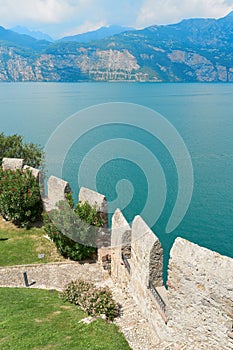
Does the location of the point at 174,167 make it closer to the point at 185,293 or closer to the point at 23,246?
the point at 23,246

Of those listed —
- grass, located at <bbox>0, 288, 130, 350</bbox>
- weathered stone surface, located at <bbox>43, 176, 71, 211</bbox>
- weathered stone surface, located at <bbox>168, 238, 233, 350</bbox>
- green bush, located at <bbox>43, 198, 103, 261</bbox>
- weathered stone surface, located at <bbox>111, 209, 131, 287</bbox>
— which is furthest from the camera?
weathered stone surface, located at <bbox>43, 176, 71, 211</bbox>

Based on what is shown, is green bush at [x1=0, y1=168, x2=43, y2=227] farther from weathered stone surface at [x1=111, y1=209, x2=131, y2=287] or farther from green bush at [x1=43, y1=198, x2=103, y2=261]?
weathered stone surface at [x1=111, y1=209, x2=131, y2=287]

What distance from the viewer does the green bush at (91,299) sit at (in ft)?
41.1

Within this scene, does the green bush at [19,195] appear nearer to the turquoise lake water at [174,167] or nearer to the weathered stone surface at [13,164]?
the weathered stone surface at [13,164]

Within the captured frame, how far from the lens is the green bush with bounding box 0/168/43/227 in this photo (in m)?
21.1

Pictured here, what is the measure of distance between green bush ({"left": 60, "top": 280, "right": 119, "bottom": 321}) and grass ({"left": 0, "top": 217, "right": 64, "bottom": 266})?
4899 millimetres

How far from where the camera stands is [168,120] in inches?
3270

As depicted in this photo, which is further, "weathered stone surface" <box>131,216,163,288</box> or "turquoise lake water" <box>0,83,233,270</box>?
"turquoise lake water" <box>0,83,233,270</box>

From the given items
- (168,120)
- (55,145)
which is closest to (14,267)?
(55,145)

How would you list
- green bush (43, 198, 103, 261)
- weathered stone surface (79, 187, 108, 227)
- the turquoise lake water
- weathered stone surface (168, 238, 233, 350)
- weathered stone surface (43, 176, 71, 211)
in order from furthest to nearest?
the turquoise lake water < weathered stone surface (43, 176, 71, 211) < weathered stone surface (79, 187, 108, 227) < green bush (43, 198, 103, 261) < weathered stone surface (168, 238, 233, 350)

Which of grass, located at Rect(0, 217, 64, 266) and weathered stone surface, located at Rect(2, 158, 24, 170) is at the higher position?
weathered stone surface, located at Rect(2, 158, 24, 170)

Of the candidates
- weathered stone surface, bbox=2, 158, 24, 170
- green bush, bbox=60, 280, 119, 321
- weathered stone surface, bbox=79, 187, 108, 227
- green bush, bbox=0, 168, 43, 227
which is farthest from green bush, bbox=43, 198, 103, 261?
weathered stone surface, bbox=2, 158, 24, 170

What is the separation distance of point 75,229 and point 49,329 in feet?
22.2

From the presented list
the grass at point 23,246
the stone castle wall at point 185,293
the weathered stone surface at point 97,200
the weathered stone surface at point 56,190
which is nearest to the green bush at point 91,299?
the stone castle wall at point 185,293
